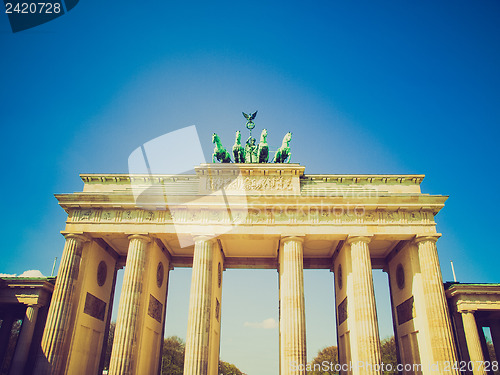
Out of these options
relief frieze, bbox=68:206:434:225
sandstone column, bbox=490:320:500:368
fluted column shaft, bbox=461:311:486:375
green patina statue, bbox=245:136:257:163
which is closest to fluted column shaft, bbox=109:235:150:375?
relief frieze, bbox=68:206:434:225

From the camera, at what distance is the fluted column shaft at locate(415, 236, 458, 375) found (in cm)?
2020

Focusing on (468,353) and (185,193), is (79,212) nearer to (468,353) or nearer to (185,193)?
(185,193)

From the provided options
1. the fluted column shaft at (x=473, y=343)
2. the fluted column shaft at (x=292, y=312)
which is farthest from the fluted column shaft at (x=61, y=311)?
the fluted column shaft at (x=473, y=343)

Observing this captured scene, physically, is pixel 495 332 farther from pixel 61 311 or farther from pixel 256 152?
pixel 61 311

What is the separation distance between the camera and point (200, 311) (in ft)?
70.4

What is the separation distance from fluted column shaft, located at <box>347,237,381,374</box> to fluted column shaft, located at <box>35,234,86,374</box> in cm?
1673

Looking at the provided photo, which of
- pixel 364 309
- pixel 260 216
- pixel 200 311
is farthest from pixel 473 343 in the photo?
pixel 200 311

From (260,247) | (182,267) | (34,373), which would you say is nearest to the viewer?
(34,373)

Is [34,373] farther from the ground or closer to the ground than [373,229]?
closer to the ground

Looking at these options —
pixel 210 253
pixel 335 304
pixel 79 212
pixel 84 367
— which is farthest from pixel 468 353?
pixel 79 212

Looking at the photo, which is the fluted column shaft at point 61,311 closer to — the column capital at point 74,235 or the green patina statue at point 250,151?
the column capital at point 74,235

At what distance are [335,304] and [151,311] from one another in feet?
44.1

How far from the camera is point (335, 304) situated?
2786 centimetres

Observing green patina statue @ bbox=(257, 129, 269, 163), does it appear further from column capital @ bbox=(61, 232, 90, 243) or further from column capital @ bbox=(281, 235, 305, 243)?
column capital @ bbox=(61, 232, 90, 243)
